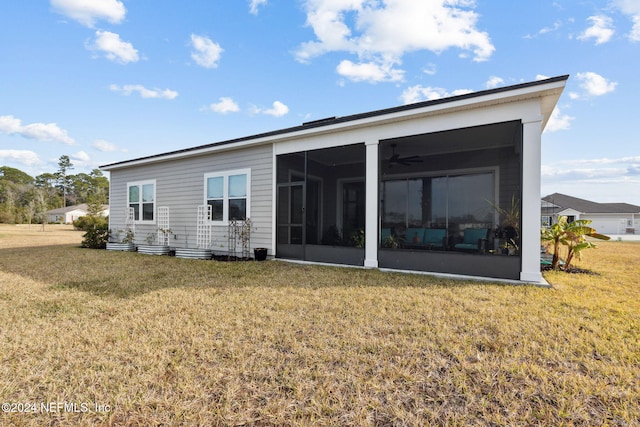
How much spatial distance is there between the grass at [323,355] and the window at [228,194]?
3981 millimetres

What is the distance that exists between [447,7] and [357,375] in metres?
7.58

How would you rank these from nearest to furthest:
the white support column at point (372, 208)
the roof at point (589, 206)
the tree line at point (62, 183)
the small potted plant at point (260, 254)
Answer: the white support column at point (372, 208), the small potted plant at point (260, 254), the roof at point (589, 206), the tree line at point (62, 183)

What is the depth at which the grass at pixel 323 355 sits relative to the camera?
1.70 meters

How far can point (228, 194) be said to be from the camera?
27.5 feet

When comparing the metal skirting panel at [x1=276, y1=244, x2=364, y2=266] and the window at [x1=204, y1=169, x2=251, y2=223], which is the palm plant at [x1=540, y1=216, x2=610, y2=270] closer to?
the metal skirting panel at [x1=276, y1=244, x2=364, y2=266]

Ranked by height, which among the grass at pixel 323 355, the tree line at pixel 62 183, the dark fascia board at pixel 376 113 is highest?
the tree line at pixel 62 183

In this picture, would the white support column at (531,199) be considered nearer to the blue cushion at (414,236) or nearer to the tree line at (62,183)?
the blue cushion at (414,236)

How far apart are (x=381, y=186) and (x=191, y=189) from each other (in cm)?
593

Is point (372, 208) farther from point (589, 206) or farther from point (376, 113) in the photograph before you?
point (589, 206)

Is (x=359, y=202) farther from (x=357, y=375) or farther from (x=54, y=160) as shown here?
(x=54, y=160)

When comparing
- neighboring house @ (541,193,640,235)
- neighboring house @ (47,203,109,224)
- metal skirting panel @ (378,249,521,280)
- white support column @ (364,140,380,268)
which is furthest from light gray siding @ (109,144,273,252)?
neighboring house @ (47,203,109,224)

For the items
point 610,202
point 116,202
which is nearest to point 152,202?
point 116,202

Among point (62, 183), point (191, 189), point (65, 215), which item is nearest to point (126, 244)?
point (191, 189)

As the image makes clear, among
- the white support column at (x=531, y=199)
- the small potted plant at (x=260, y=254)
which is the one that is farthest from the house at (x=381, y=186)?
the small potted plant at (x=260, y=254)
